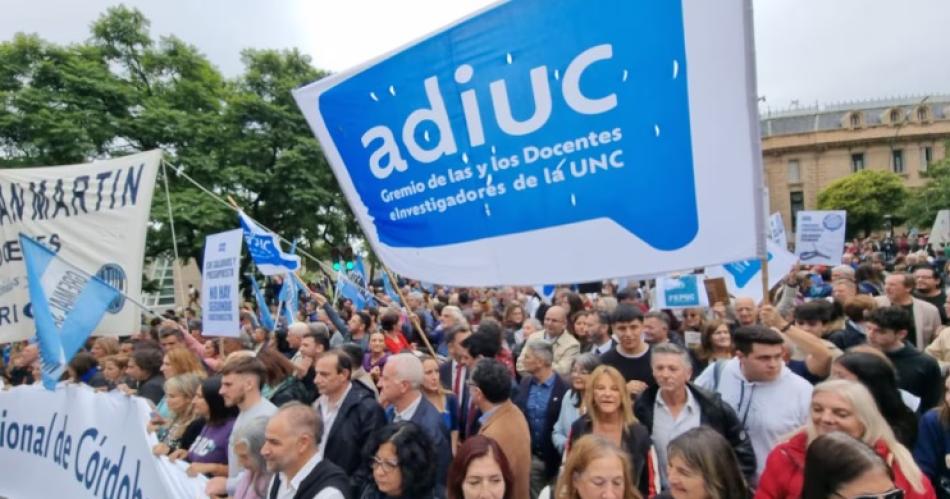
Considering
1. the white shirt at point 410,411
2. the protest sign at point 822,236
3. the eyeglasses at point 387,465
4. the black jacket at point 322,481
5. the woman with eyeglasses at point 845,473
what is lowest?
the black jacket at point 322,481

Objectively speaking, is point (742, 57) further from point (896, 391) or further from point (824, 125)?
point (824, 125)

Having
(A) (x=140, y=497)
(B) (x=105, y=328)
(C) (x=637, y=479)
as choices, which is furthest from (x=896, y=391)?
(B) (x=105, y=328)

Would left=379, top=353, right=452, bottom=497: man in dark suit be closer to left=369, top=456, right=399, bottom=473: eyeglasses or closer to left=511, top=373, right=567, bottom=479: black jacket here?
left=511, top=373, right=567, bottom=479: black jacket

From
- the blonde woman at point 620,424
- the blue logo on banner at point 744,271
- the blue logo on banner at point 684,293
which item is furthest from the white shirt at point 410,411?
the blue logo on banner at point 744,271

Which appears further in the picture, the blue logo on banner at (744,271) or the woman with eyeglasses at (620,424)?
the blue logo on banner at (744,271)

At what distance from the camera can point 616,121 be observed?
3.09 m

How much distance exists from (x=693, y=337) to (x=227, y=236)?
4.94 meters

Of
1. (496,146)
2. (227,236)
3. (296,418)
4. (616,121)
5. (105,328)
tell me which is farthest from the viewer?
(227,236)

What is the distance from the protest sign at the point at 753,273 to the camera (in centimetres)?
879

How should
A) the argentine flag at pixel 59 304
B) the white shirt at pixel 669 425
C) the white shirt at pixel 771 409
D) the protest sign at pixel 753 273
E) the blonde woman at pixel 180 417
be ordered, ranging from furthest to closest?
the protest sign at pixel 753 273 → the argentine flag at pixel 59 304 → the blonde woman at pixel 180 417 → the white shirt at pixel 771 409 → the white shirt at pixel 669 425

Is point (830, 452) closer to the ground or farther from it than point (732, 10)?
closer to the ground

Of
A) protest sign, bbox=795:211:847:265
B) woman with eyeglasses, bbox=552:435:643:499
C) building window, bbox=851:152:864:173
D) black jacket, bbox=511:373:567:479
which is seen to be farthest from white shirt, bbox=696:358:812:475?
building window, bbox=851:152:864:173

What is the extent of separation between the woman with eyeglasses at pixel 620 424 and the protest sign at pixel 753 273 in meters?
5.19

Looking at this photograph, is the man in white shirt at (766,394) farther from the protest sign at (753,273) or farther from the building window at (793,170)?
the building window at (793,170)
